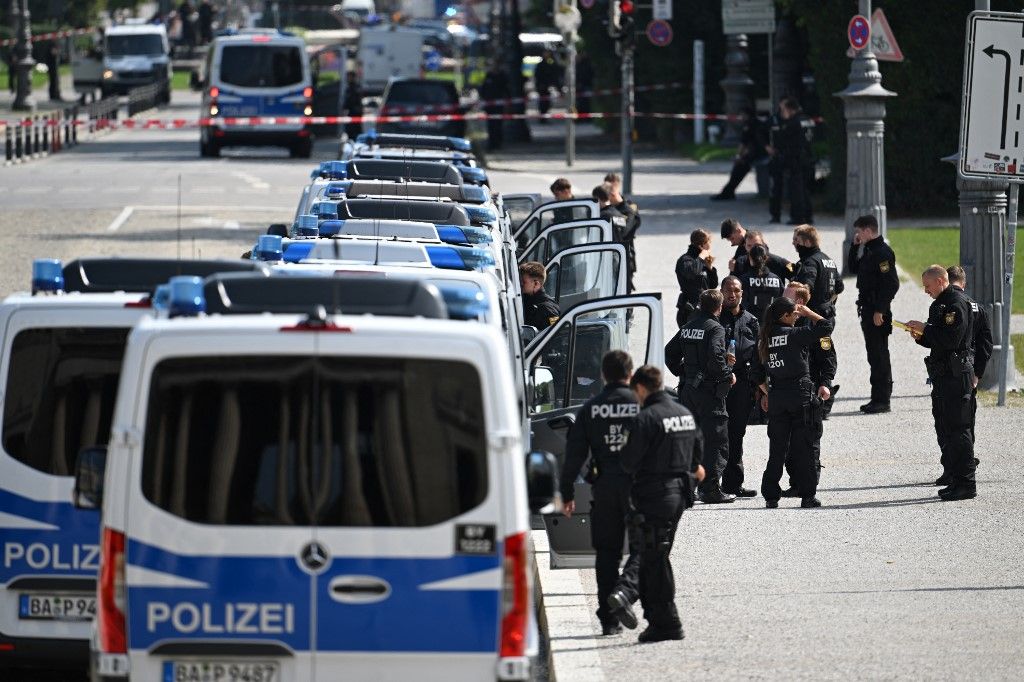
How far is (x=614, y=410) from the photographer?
9.35 metres

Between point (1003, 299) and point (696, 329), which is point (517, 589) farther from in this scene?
point (1003, 299)

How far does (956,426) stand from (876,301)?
355 cm

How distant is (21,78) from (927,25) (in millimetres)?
38487

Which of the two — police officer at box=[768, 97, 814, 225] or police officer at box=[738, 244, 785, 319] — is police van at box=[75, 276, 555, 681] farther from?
police officer at box=[768, 97, 814, 225]

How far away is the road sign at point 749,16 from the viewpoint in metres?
37.3

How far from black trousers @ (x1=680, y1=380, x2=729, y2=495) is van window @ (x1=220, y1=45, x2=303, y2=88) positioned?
→ 1262 inches

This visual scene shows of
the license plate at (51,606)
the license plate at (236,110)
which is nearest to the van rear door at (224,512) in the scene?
the license plate at (51,606)

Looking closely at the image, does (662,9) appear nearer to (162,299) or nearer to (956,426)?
(956,426)

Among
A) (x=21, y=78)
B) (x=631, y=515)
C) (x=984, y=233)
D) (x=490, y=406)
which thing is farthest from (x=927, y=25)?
(x=21, y=78)

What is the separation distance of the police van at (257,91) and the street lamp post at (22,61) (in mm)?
17584

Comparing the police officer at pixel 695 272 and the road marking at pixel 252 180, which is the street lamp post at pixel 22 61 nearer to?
the road marking at pixel 252 180

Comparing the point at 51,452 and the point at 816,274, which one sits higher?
the point at 51,452

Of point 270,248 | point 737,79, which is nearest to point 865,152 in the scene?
point 270,248

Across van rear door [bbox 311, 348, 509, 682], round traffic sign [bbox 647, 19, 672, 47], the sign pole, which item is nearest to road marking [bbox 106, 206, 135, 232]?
round traffic sign [bbox 647, 19, 672, 47]
